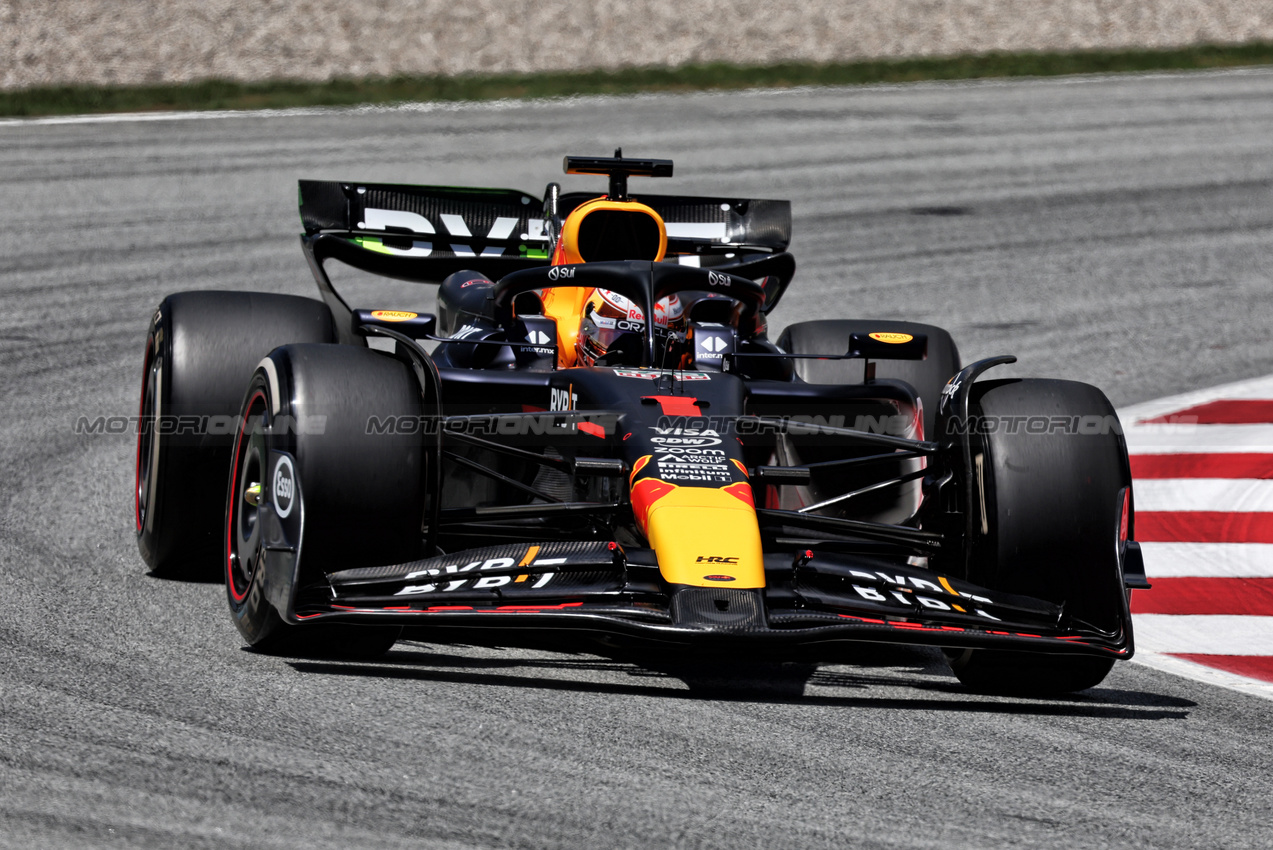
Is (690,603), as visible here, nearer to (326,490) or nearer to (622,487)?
(622,487)

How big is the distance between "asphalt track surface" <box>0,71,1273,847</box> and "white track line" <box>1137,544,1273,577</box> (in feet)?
5.06

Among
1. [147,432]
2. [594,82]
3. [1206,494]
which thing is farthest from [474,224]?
[594,82]

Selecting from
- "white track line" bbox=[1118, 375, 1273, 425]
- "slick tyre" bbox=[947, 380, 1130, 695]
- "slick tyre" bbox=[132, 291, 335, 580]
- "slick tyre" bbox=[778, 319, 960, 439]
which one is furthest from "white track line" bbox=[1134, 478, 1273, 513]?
"slick tyre" bbox=[132, 291, 335, 580]

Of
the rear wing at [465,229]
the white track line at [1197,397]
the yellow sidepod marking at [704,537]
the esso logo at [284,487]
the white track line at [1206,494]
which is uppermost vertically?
the rear wing at [465,229]

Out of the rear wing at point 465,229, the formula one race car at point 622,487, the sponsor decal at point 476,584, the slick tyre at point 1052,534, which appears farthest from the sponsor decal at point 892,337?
the sponsor decal at point 476,584

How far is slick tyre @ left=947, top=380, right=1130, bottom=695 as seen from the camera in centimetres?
525

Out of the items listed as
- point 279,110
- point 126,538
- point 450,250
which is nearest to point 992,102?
point 279,110

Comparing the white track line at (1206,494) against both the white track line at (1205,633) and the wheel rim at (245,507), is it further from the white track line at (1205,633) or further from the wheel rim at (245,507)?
the wheel rim at (245,507)

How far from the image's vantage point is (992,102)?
1898 cm

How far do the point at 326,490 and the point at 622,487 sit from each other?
1.00 metres

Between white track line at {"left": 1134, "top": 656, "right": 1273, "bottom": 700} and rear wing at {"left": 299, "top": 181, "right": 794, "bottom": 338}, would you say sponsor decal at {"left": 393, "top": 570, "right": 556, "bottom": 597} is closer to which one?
white track line at {"left": 1134, "top": 656, "right": 1273, "bottom": 700}

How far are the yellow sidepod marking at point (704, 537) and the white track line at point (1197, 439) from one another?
4.75 metres

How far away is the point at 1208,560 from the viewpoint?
294 inches

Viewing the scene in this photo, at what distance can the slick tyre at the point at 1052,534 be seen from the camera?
525 centimetres
